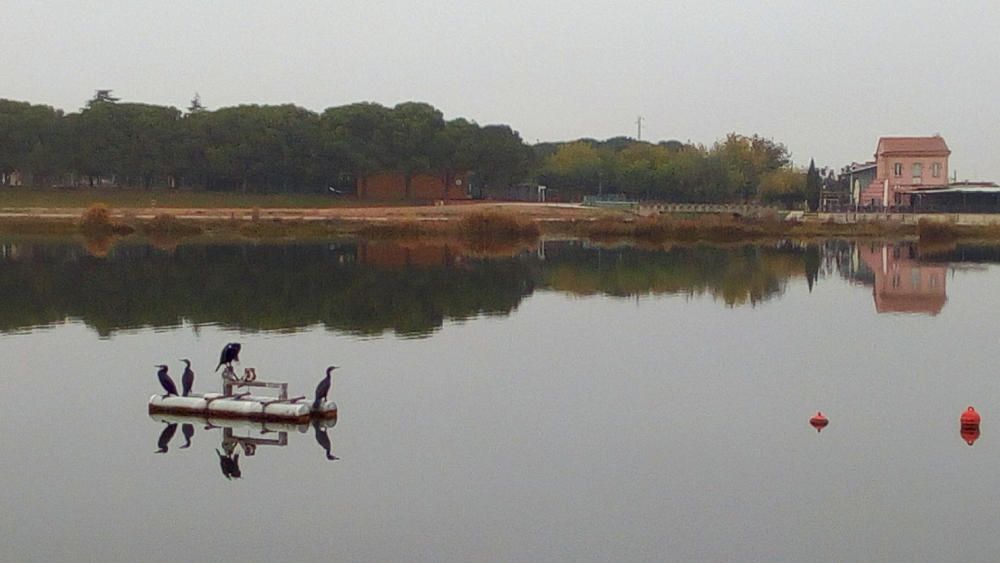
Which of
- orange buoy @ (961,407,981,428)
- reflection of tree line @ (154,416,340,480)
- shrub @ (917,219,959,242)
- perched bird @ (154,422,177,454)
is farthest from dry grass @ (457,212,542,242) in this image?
orange buoy @ (961,407,981,428)

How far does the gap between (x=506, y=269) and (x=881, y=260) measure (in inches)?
684

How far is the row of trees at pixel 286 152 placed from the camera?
83375mm

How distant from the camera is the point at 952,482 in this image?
14984 millimetres

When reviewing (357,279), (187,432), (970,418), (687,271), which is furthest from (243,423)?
(687,271)

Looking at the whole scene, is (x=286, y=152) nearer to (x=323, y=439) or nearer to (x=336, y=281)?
(x=336, y=281)

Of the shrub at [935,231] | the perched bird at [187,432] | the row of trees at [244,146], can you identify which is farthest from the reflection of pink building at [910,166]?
the perched bird at [187,432]

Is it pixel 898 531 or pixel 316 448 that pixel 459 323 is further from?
pixel 898 531

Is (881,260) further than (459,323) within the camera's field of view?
Yes

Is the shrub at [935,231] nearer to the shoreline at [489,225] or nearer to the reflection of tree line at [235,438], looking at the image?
the shoreline at [489,225]

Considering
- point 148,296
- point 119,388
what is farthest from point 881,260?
point 119,388

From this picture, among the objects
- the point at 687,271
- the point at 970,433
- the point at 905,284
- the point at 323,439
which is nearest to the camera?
the point at 323,439

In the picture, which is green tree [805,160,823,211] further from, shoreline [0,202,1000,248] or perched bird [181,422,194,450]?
perched bird [181,422,194,450]

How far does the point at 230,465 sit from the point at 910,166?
74.8 metres

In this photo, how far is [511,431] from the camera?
681 inches
